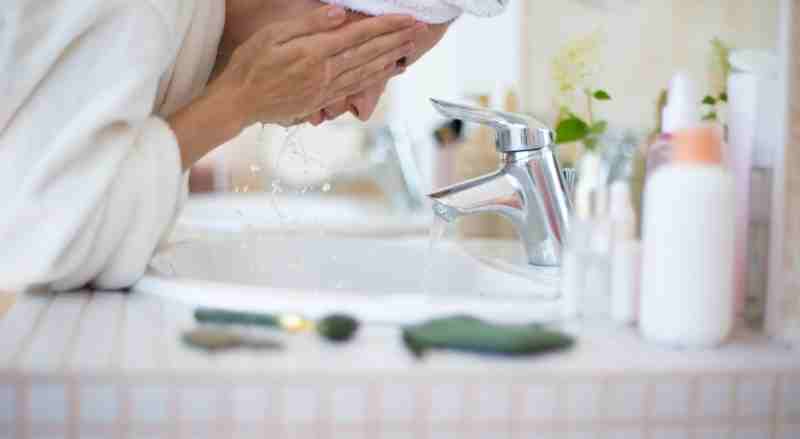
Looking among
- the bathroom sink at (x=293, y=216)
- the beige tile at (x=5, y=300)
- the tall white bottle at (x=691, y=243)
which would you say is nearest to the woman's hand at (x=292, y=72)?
the tall white bottle at (x=691, y=243)

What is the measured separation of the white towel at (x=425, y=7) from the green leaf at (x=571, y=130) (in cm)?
23

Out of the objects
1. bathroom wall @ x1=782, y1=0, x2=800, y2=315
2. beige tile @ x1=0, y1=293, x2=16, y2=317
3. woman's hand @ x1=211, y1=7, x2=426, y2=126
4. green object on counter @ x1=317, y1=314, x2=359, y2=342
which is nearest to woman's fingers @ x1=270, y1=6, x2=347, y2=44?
woman's hand @ x1=211, y1=7, x2=426, y2=126

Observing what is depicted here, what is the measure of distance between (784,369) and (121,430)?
1.45ft

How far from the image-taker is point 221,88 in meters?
0.84

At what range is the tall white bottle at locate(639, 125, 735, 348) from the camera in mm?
572

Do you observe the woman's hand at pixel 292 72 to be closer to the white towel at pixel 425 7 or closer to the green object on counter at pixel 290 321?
the white towel at pixel 425 7

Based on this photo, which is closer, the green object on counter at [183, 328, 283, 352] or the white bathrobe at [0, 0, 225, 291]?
the green object on counter at [183, 328, 283, 352]

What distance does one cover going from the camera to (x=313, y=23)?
900 millimetres

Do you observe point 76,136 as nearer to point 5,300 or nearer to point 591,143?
point 591,143

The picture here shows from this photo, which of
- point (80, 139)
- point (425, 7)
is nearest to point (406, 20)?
point (425, 7)

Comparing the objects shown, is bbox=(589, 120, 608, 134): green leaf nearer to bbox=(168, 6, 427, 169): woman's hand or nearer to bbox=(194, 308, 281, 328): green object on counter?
bbox=(168, 6, 427, 169): woman's hand

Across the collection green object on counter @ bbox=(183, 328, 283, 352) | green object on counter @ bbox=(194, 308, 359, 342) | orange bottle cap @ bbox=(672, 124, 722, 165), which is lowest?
green object on counter @ bbox=(194, 308, 359, 342)

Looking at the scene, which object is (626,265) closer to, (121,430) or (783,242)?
(783,242)

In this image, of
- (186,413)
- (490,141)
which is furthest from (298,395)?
(490,141)
